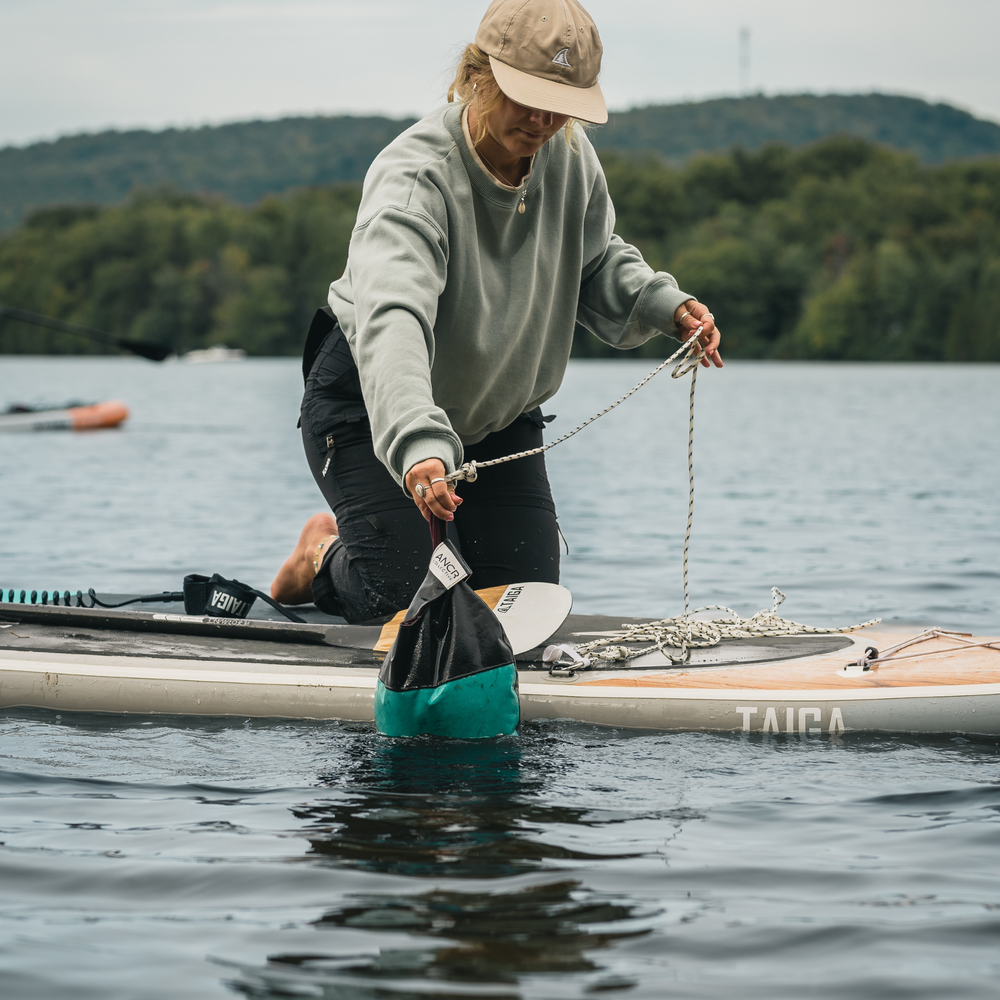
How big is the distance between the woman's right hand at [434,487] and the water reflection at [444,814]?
30.0 inches

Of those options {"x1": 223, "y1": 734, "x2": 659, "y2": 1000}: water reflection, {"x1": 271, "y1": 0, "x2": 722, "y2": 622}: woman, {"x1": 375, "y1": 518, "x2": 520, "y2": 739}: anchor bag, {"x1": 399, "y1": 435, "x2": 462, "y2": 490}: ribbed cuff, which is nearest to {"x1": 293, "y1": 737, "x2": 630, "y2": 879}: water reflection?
{"x1": 223, "y1": 734, "x2": 659, "y2": 1000}: water reflection

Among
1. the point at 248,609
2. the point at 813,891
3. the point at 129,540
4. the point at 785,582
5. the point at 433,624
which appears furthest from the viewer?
the point at 129,540

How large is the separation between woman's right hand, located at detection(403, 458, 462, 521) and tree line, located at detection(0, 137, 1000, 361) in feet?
208

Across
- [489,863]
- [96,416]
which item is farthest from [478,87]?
[96,416]

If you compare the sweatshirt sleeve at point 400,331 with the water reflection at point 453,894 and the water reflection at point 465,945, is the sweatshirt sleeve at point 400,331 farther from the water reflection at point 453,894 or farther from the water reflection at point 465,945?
the water reflection at point 465,945

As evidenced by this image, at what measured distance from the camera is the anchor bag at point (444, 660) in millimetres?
3695

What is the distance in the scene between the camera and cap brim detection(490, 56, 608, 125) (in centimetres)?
352

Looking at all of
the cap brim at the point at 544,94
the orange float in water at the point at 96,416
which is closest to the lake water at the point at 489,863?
the cap brim at the point at 544,94

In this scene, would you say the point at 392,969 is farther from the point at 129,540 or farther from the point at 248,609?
the point at 129,540

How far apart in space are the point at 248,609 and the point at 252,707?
85 centimetres

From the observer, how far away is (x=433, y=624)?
3.71 m

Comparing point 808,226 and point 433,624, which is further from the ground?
point 808,226

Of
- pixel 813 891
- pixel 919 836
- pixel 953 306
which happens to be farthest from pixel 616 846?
pixel 953 306

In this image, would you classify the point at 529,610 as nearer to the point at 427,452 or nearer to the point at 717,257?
the point at 427,452
